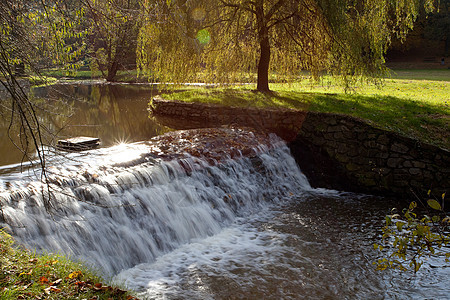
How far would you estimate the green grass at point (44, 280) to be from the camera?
13.2 feet

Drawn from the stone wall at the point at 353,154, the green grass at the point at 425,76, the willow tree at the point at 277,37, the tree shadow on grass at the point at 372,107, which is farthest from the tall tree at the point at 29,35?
the green grass at the point at 425,76

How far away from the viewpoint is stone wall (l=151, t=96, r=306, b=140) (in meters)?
11.7

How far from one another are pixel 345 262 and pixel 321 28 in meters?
9.37

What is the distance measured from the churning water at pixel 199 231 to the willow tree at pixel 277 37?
5.31 m

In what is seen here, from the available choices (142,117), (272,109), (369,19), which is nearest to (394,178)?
(272,109)

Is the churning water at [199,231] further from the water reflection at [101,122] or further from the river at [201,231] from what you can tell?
the water reflection at [101,122]

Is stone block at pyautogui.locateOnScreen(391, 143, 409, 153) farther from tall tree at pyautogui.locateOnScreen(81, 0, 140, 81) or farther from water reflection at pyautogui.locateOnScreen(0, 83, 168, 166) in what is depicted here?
water reflection at pyautogui.locateOnScreen(0, 83, 168, 166)

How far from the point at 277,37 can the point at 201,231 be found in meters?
9.98

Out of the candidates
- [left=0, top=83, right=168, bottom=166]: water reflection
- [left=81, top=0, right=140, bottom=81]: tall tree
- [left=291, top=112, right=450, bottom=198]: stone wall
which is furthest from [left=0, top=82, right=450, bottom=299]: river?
[left=0, top=83, right=168, bottom=166]: water reflection

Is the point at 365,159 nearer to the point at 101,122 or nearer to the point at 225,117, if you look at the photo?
the point at 225,117

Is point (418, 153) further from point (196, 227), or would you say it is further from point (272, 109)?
point (196, 227)

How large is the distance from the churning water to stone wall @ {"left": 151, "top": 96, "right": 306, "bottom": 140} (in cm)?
278

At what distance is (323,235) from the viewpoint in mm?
7641

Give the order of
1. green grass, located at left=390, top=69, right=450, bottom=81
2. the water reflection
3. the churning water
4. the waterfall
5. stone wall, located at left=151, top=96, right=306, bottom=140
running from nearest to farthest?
the churning water → the waterfall → stone wall, located at left=151, top=96, right=306, bottom=140 → the water reflection → green grass, located at left=390, top=69, right=450, bottom=81
